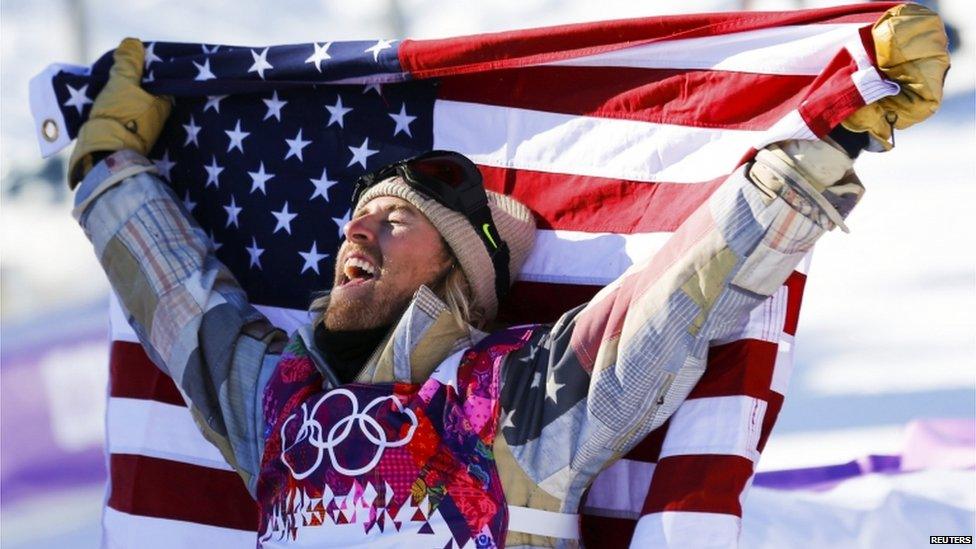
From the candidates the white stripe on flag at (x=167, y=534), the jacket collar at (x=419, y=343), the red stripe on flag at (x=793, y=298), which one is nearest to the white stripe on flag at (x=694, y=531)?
the red stripe on flag at (x=793, y=298)

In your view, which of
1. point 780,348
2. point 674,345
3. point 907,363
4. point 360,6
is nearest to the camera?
point 674,345

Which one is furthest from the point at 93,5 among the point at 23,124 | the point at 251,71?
the point at 251,71

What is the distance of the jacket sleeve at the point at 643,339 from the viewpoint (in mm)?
2504

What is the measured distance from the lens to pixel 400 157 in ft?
11.5

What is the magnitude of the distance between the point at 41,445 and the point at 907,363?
98.7 inches

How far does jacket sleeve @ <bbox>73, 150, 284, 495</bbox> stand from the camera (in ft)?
10.5

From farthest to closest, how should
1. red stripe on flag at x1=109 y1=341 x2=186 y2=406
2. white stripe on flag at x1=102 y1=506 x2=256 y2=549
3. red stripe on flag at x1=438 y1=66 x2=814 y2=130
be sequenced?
red stripe on flag at x1=109 y1=341 x2=186 y2=406 → white stripe on flag at x1=102 y1=506 x2=256 y2=549 → red stripe on flag at x1=438 y1=66 x2=814 y2=130

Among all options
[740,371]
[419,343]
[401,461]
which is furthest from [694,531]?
[419,343]

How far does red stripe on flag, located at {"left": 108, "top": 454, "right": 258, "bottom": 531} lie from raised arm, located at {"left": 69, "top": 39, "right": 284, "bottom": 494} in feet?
0.67

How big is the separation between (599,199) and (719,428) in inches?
27.5

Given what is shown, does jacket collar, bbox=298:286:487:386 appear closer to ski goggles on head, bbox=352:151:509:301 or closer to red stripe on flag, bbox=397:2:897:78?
ski goggles on head, bbox=352:151:509:301

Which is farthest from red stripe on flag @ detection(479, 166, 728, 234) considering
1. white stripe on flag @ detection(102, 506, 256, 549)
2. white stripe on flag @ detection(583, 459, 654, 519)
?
white stripe on flag @ detection(102, 506, 256, 549)

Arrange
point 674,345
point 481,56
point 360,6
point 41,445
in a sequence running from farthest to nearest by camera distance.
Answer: point 360,6
point 41,445
point 481,56
point 674,345

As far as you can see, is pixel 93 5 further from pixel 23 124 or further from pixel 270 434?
pixel 270 434
